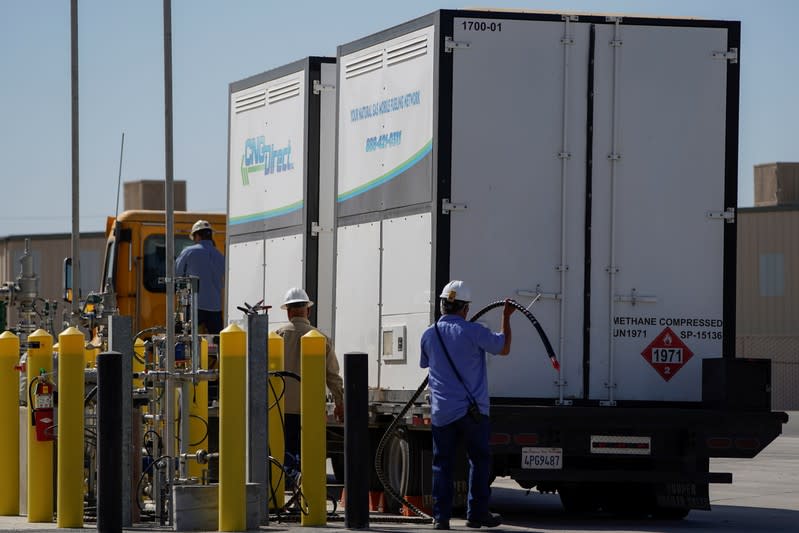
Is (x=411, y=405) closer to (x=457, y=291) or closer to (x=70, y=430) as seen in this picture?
(x=457, y=291)

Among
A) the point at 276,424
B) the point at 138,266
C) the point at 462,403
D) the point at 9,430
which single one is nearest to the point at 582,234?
the point at 462,403

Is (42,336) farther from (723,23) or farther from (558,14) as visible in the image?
(723,23)

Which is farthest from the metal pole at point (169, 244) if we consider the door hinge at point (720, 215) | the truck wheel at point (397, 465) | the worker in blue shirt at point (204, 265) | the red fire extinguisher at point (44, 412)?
the worker in blue shirt at point (204, 265)

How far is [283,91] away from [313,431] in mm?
5224

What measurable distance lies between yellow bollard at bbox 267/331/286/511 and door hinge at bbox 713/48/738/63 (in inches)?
160

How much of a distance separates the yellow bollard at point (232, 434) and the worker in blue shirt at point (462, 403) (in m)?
1.48

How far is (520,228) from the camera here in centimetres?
1309

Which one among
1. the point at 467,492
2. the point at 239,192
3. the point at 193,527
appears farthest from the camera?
the point at 239,192

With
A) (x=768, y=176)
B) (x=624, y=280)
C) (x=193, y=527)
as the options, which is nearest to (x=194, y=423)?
(x=193, y=527)

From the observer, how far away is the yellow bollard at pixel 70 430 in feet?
38.5

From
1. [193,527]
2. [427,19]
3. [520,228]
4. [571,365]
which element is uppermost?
[427,19]

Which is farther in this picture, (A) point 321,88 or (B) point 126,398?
(A) point 321,88

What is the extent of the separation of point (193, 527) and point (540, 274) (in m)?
3.45

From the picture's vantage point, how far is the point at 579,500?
49.3 ft
